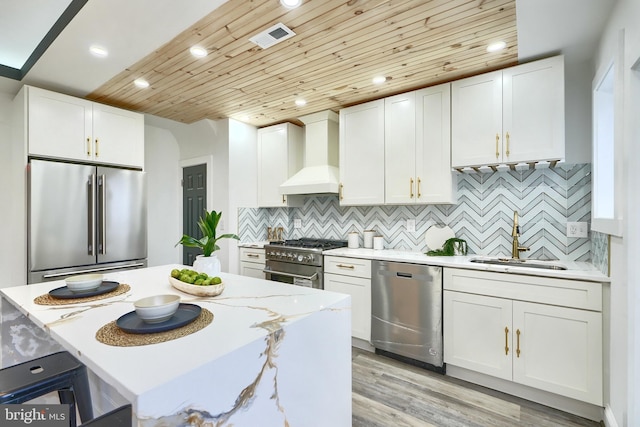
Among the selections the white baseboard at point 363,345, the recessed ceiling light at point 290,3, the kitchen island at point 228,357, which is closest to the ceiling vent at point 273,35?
the recessed ceiling light at point 290,3

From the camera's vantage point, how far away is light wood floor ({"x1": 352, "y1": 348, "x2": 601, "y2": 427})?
1945 mm

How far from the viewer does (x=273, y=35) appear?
2039 mm

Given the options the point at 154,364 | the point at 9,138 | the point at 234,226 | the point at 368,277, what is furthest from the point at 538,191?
the point at 9,138

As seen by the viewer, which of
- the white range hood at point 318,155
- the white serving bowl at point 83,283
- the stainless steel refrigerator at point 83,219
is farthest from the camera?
the white range hood at point 318,155

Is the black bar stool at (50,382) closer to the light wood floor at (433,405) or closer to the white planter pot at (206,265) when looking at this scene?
the white planter pot at (206,265)

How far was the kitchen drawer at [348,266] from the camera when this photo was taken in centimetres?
289

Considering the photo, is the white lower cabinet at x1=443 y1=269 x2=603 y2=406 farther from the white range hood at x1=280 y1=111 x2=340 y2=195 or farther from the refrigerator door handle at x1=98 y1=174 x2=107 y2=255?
the refrigerator door handle at x1=98 y1=174 x2=107 y2=255

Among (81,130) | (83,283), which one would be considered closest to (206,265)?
(83,283)

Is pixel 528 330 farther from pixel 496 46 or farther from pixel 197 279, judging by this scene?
pixel 197 279

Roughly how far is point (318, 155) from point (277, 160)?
0.63 metres

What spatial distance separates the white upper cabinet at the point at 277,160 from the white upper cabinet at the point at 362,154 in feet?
2.77

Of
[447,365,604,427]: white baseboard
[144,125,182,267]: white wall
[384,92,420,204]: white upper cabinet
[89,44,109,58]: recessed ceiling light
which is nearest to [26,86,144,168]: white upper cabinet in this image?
[144,125,182,267]: white wall

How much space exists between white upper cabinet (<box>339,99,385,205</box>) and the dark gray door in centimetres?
196

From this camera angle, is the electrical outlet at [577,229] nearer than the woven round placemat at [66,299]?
No
